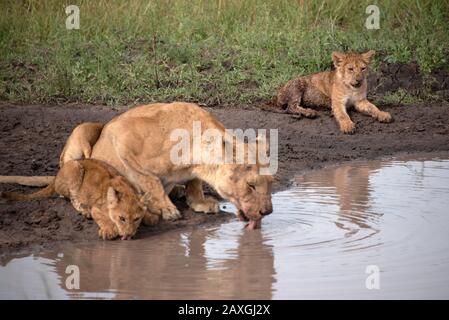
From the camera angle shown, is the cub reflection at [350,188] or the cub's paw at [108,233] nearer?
the cub's paw at [108,233]

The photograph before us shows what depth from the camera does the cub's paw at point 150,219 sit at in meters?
7.44

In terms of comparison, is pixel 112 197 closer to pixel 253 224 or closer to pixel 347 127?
pixel 253 224

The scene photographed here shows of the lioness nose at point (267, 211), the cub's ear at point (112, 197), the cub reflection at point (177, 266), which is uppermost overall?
the cub's ear at point (112, 197)

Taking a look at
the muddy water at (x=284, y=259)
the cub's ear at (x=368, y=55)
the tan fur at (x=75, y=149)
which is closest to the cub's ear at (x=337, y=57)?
the cub's ear at (x=368, y=55)

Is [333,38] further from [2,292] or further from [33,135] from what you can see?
[2,292]

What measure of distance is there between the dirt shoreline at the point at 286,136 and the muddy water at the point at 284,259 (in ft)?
2.06

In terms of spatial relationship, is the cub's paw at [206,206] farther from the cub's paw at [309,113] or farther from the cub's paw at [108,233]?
the cub's paw at [309,113]

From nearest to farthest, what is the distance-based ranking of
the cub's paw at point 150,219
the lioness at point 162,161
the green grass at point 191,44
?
the lioness at point 162,161 → the cub's paw at point 150,219 → the green grass at point 191,44

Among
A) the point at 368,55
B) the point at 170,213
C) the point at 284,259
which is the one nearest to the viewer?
the point at 284,259

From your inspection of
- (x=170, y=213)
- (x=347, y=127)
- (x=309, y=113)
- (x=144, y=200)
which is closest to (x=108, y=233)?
(x=144, y=200)

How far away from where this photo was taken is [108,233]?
706cm

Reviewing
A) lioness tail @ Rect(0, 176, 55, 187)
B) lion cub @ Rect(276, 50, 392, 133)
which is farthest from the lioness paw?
lion cub @ Rect(276, 50, 392, 133)

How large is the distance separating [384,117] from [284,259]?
15.8 feet
